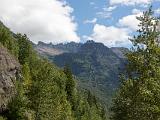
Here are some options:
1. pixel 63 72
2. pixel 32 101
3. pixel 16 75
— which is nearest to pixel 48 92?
pixel 32 101

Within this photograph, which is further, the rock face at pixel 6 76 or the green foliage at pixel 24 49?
the green foliage at pixel 24 49

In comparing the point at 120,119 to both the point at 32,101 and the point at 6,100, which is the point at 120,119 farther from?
the point at 6,100

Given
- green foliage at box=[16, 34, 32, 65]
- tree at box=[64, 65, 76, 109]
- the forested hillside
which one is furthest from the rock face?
tree at box=[64, 65, 76, 109]

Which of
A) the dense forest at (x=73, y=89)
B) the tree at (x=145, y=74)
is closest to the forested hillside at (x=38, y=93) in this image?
the dense forest at (x=73, y=89)

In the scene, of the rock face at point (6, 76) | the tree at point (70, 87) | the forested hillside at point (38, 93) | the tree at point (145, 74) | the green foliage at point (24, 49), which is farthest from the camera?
the tree at point (70, 87)

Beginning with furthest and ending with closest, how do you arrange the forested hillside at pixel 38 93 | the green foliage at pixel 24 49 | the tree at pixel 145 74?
the green foliage at pixel 24 49, the forested hillside at pixel 38 93, the tree at pixel 145 74

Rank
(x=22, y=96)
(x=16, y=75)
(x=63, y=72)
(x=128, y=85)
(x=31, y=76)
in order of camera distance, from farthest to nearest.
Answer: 1. (x=63, y=72)
2. (x=31, y=76)
3. (x=16, y=75)
4. (x=22, y=96)
5. (x=128, y=85)

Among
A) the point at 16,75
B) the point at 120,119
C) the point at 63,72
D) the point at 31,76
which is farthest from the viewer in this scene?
the point at 63,72

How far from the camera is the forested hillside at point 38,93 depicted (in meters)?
80.8

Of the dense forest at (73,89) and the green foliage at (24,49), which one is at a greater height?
the green foliage at (24,49)

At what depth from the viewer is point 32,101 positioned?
267 feet

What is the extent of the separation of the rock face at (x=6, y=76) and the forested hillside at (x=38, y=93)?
2.58 ft

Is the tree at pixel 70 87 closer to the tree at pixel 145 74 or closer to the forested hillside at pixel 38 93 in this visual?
the forested hillside at pixel 38 93

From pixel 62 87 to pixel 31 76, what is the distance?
1686 cm
